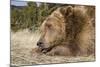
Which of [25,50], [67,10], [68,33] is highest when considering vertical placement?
[67,10]

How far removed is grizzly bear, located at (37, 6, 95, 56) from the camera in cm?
295

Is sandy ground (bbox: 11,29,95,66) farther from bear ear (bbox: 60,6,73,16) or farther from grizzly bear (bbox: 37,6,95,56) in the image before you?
bear ear (bbox: 60,6,73,16)

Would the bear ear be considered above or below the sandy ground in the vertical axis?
above

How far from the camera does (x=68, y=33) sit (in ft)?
10.0

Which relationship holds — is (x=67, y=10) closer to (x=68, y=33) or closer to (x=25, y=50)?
(x=68, y=33)

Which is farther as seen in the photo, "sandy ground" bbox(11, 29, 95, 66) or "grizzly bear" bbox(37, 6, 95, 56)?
"grizzly bear" bbox(37, 6, 95, 56)

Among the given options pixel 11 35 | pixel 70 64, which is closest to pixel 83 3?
pixel 70 64

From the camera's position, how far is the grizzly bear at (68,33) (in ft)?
9.67

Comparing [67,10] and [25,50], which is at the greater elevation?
[67,10]

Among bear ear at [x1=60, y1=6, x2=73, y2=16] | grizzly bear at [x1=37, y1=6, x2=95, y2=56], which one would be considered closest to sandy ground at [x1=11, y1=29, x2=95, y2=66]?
grizzly bear at [x1=37, y1=6, x2=95, y2=56]

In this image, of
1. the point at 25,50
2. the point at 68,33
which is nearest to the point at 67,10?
the point at 68,33

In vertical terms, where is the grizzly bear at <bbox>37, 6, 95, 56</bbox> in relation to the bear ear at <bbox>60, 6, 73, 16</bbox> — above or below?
below

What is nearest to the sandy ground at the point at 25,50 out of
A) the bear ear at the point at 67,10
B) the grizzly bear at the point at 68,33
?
the grizzly bear at the point at 68,33
